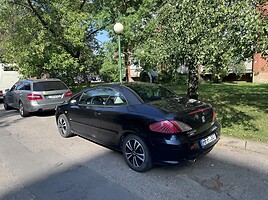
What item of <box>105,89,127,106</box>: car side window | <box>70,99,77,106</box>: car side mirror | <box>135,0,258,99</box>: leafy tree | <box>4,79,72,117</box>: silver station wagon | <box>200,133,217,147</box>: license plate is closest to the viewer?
<box>200,133,217,147</box>: license plate

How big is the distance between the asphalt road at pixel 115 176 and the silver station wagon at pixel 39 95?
336cm

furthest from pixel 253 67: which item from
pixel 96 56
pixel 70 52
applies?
pixel 70 52

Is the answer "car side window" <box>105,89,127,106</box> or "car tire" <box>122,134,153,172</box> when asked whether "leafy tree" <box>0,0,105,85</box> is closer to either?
"car side window" <box>105,89,127,106</box>

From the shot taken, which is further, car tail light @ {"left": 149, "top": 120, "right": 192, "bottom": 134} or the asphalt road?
car tail light @ {"left": 149, "top": 120, "right": 192, "bottom": 134}

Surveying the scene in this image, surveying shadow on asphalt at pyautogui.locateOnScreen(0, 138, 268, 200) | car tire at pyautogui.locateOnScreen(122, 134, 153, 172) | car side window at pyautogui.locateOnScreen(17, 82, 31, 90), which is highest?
car side window at pyautogui.locateOnScreen(17, 82, 31, 90)

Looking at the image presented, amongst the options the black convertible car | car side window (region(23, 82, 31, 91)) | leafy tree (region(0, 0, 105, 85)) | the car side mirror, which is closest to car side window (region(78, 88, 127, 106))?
the black convertible car

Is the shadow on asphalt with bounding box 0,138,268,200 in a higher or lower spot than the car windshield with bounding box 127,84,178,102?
lower

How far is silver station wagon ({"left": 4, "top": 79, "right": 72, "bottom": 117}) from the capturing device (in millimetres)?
8172

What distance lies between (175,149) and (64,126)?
3.50m

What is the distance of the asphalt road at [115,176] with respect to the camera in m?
3.03

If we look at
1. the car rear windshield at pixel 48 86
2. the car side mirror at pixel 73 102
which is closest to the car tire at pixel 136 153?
the car side mirror at pixel 73 102

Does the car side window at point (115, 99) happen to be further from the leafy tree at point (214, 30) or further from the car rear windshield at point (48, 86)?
the car rear windshield at point (48, 86)

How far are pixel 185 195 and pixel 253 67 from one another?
1845 centimetres

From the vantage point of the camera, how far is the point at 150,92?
4.28 metres
